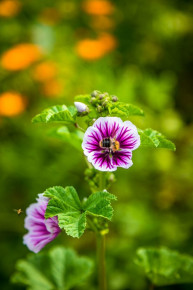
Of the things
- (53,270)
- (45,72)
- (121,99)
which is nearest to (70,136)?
(53,270)

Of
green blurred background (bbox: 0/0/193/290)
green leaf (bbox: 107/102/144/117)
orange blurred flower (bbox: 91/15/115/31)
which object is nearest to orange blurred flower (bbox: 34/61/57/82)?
green blurred background (bbox: 0/0/193/290)

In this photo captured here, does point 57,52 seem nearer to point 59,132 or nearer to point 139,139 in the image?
point 59,132

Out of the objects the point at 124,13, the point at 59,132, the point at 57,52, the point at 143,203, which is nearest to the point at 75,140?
the point at 59,132

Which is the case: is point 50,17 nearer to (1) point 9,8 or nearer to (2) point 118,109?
(1) point 9,8

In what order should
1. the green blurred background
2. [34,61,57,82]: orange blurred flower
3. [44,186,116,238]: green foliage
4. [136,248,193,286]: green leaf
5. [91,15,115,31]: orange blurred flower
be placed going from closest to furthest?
[44,186,116,238]: green foliage → [136,248,193,286]: green leaf → the green blurred background → [34,61,57,82]: orange blurred flower → [91,15,115,31]: orange blurred flower

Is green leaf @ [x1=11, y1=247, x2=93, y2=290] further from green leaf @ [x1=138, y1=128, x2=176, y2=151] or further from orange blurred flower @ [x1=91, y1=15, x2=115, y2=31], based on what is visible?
orange blurred flower @ [x1=91, y1=15, x2=115, y2=31]

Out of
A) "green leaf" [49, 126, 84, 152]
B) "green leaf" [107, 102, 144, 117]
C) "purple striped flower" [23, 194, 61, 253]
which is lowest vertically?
"purple striped flower" [23, 194, 61, 253]
